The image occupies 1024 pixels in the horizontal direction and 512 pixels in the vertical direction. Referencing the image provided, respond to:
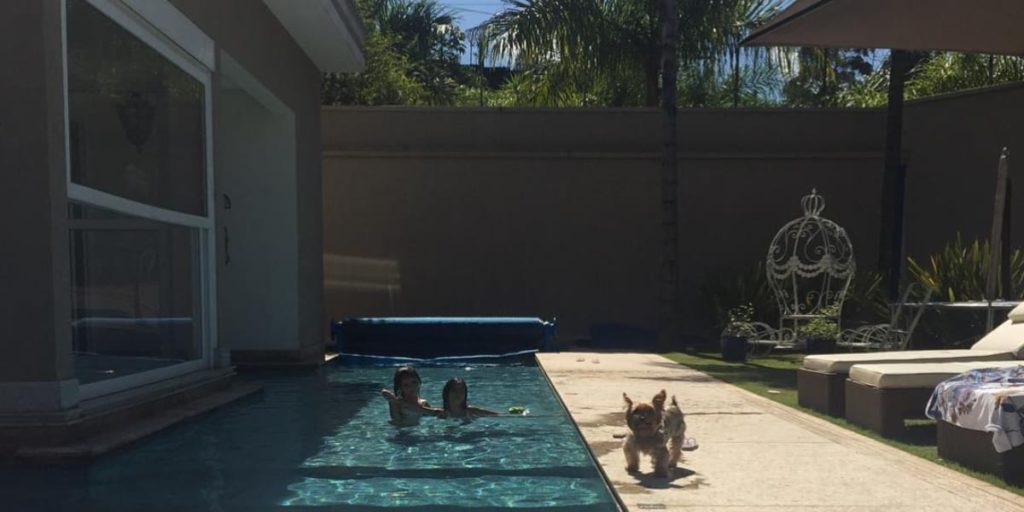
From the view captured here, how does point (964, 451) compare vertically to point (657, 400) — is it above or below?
below

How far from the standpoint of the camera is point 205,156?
8.33m

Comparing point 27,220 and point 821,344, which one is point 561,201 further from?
point 27,220

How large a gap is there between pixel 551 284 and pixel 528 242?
776 millimetres

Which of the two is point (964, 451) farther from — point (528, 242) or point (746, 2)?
point (746, 2)

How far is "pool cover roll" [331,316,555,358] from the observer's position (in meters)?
12.6

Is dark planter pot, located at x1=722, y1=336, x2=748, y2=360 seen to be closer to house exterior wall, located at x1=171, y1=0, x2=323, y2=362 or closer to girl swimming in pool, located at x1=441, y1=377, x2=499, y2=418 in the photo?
girl swimming in pool, located at x1=441, y1=377, x2=499, y2=418

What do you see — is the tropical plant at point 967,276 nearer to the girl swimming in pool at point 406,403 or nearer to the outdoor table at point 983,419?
the outdoor table at point 983,419

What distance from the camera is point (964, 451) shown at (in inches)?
199

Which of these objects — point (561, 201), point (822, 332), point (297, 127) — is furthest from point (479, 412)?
point (561, 201)

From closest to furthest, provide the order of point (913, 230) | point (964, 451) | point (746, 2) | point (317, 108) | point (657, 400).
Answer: point (657, 400), point (964, 451), point (317, 108), point (913, 230), point (746, 2)

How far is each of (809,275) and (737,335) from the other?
4.48 ft

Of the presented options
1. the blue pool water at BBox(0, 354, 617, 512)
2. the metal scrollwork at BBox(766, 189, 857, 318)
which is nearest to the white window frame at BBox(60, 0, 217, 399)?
the blue pool water at BBox(0, 354, 617, 512)

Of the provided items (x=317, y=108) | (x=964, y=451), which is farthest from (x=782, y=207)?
(x=964, y=451)

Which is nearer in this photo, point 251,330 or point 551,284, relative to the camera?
point 251,330
